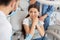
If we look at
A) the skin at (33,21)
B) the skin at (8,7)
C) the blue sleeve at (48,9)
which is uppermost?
the skin at (8,7)

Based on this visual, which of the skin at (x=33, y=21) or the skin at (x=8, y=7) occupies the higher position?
the skin at (x=8, y=7)

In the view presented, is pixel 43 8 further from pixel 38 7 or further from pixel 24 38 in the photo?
pixel 24 38

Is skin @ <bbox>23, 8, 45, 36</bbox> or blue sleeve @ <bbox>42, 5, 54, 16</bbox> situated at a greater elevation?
blue sleeve @ <bbox>42, 5, 54, 16</bbox>

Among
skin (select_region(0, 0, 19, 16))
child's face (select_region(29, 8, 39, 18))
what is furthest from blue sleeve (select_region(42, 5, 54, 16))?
skin (select_region(0, 0, 19, 16))

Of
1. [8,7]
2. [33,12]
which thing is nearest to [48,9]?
[33,12]

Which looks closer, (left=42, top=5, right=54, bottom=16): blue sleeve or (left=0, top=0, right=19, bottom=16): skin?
(left=0, top=0, right=19, bottom=16): skin

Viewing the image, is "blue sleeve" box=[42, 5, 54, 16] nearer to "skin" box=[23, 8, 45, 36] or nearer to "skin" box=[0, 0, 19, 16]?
"skin" box=[23, 8, 45, 36]

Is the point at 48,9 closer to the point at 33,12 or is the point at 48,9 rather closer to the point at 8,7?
the point at 33,12

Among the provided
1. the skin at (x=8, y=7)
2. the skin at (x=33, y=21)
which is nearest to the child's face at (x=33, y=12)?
the skin at (x=33, y=21)

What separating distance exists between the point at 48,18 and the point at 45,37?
0.39 ft

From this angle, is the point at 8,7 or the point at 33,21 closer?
the point at 8,7

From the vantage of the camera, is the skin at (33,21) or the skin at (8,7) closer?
the skin at (8,7)

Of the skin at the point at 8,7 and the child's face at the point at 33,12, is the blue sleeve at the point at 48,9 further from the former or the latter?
the skin at the point at 8,7

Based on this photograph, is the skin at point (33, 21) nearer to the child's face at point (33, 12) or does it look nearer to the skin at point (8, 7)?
the child's face at point (33, 12)
